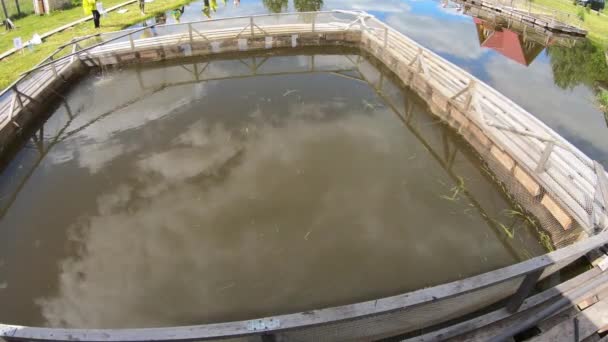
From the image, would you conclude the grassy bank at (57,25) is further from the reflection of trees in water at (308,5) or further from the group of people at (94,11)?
the reflection of trees in water at (308,5)

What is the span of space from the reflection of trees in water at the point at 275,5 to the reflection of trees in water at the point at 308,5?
2.79ft

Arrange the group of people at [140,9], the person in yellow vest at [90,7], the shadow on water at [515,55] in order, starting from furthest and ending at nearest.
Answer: the group of people at [140,9]
the person in yellow vest at [90,7]
the shadow on water at [515,55]

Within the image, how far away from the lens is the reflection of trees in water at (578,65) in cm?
1540

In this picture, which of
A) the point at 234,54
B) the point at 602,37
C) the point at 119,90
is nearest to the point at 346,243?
the point at 119,90

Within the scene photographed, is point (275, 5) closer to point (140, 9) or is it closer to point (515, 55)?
point (140, 9)

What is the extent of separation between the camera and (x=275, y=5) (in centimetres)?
2217

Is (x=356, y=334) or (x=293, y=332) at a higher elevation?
(x=293, y=332)

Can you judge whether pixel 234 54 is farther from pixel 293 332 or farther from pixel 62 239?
pixel 293 332

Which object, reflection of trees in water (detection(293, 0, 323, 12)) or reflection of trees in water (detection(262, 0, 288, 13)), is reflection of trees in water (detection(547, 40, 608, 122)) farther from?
reflection of trees in water (detection(262, 0, 288, 13))

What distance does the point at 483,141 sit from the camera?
32.0 ft

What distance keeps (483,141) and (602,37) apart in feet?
65.4

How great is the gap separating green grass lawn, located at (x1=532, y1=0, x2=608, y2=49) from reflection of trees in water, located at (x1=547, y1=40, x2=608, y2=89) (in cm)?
86

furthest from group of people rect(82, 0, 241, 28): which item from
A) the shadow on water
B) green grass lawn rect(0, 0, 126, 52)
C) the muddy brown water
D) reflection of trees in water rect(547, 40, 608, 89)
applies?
reflection of trees in water rect(547, 40, 608, 89)

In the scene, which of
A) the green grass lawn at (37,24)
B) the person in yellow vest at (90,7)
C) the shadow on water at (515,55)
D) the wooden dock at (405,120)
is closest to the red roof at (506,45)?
the shadow on water at (515,55)
